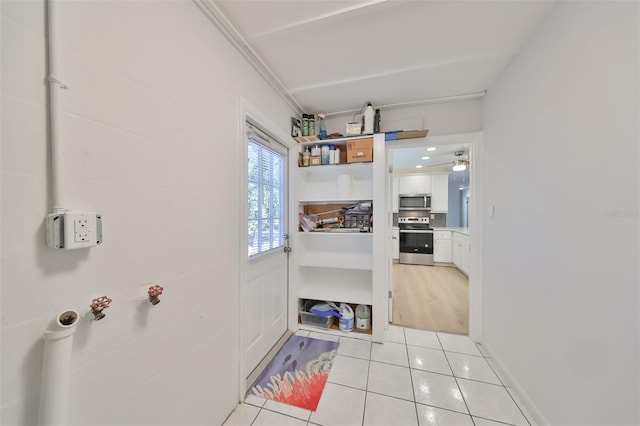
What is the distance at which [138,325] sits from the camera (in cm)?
89

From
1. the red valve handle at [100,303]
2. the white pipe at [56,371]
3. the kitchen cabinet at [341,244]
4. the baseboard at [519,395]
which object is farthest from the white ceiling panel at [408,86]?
the baseboard at [519,395]

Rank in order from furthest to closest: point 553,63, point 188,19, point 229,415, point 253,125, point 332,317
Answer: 1. point 332,317
2. point 253,125
3. point 229,415
4. point 553,63
5. point 188,19

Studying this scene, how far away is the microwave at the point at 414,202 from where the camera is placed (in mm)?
5426

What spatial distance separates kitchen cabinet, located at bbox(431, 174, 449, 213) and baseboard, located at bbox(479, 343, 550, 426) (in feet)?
13.4

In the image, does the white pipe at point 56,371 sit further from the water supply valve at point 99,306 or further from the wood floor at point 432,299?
the wood floor at point 432,299

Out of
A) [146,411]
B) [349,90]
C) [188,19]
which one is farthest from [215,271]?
[349,90]

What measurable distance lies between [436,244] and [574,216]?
4412mm

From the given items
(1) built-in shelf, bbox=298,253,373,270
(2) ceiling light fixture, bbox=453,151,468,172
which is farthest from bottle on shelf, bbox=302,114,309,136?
(2) ceiling light fixture, bbox=453,151,468,172

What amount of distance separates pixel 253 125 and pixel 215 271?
1.14m

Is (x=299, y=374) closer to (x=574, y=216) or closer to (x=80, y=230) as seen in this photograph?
(x=80, y=230)

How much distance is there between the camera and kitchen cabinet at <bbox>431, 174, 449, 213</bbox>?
5.39 meters

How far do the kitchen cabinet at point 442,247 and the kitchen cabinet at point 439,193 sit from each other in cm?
66

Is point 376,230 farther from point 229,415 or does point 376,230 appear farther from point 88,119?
point 88,119

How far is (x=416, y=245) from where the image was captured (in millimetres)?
5230
